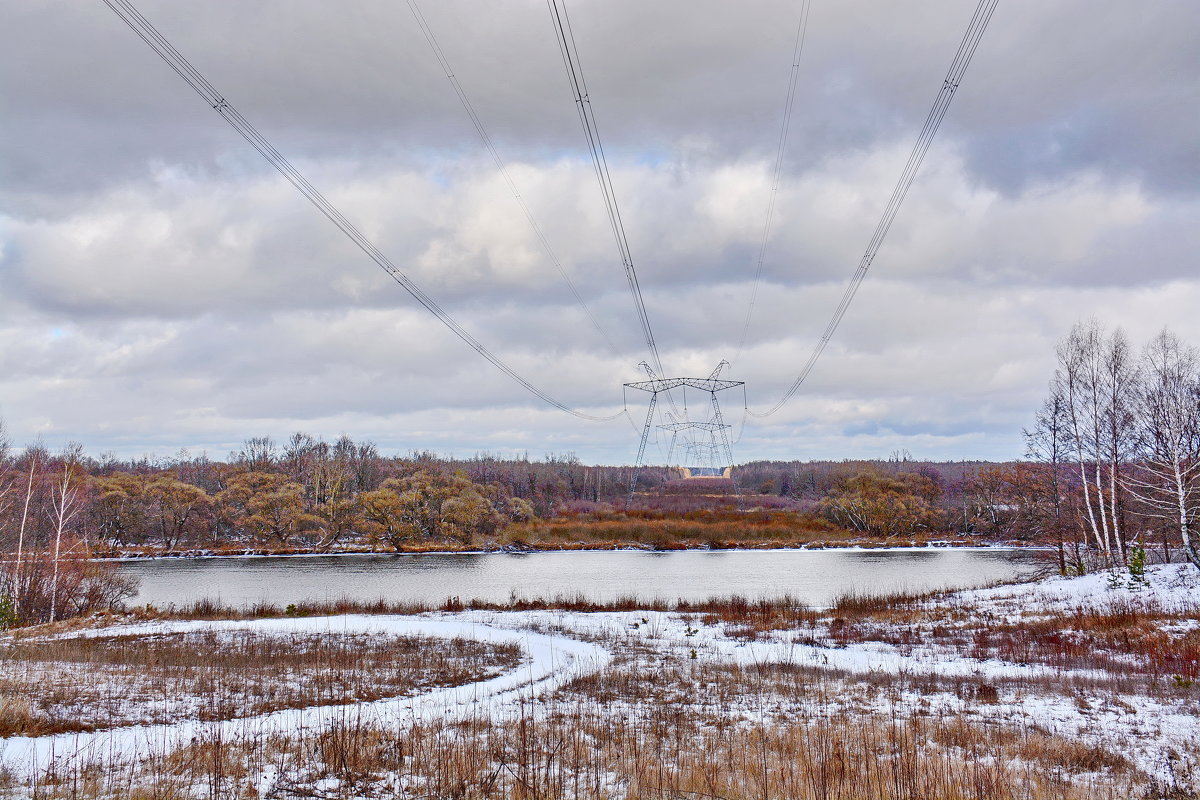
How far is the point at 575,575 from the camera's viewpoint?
199 ft

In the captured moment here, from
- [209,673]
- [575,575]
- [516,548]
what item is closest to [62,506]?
[209,673]

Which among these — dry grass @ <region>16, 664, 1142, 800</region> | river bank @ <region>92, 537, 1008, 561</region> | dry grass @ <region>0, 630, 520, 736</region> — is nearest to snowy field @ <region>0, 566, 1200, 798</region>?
dry grass @ <region>16, 664, 1142, 800</region>

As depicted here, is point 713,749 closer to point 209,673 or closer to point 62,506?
point 209,673

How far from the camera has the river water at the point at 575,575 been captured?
47812 millimetres

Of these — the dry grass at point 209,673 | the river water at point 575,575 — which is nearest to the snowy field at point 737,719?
the dry grass at point 209,673

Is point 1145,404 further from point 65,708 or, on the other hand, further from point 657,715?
point 65,708

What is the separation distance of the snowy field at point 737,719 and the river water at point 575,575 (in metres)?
17.3

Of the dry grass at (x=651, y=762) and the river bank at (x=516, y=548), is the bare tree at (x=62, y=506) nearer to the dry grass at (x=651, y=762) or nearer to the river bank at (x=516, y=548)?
the dry grass at (x=651, y=762)

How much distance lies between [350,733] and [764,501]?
138076 mm

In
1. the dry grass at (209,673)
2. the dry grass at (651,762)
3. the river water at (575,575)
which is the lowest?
the river water at (575,575)

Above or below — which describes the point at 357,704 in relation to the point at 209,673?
above

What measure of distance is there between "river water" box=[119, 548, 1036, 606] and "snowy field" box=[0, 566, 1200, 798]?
1735cm

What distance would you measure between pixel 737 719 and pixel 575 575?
4837 cm

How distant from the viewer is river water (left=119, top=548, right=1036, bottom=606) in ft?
157
